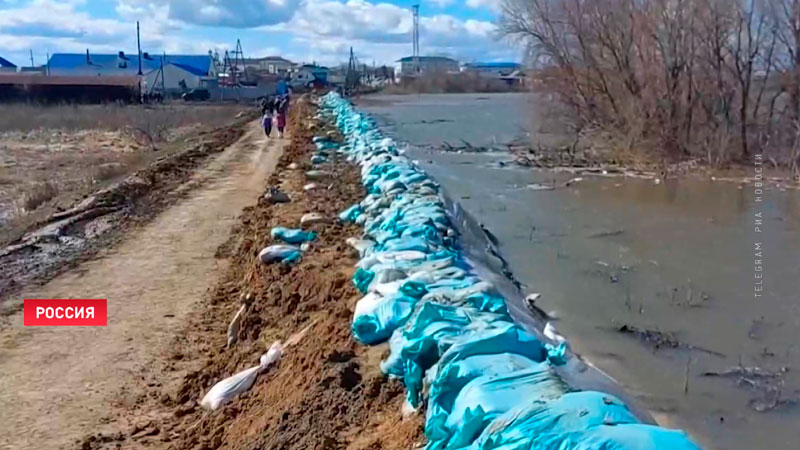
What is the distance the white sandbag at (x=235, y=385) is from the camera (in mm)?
5883

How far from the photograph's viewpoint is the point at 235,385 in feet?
19.7

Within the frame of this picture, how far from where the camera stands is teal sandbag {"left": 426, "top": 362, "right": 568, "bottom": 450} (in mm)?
3707

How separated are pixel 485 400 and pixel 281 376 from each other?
2.29 meters

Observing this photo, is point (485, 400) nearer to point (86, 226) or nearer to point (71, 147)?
point (86, 226)

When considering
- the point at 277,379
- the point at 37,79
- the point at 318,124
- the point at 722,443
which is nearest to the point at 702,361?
the point at 722,443

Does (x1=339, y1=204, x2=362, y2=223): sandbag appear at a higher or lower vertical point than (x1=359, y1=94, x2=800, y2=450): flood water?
higher

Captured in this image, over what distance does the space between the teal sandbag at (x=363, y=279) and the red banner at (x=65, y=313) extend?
2.49 meters

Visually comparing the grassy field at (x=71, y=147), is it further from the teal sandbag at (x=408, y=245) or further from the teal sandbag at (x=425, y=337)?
the teal sandbag at (x=425, y=337)

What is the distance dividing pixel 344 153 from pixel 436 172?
8.78 ft

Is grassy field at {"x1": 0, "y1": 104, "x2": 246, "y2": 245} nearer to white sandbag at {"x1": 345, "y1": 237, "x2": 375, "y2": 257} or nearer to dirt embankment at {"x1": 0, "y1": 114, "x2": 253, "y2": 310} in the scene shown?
dirt embankment at {"x1": 0, "y1": 114, "x2": 253, "y2": 310}

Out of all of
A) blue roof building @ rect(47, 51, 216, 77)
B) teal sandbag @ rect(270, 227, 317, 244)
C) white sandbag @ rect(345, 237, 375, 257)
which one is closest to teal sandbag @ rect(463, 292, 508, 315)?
white sandbag @ rect(345, 237, 375, 257)

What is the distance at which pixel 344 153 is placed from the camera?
20797 mm

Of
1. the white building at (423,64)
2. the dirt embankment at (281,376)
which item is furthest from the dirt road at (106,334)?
the white building at (423,64)

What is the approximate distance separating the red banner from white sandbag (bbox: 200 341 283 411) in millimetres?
2504
